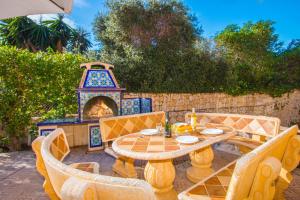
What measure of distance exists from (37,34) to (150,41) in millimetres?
10914

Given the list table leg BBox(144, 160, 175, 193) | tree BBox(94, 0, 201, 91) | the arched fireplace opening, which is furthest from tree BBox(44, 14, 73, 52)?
table leg BBox(144, 160, 175, 193)

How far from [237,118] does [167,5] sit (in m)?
5.75

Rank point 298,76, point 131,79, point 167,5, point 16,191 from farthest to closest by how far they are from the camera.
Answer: point 298,76 < point 167,5 < point 131,79 < point 16,191

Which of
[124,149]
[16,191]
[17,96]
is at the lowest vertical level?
[16,191]

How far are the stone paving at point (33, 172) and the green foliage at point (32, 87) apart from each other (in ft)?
3.25

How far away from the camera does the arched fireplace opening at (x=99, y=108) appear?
4.97 m

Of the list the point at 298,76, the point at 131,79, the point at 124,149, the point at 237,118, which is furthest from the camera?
the point at 298,76

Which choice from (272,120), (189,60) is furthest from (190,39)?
(272,120)

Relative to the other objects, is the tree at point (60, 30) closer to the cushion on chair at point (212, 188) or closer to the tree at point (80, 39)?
the tree at point (80, 39)

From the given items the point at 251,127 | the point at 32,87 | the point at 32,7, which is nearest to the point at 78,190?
the point at 32,7

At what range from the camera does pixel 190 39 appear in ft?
26.8

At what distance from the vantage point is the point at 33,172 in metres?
3.63

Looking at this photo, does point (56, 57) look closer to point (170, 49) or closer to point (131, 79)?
point (131, 79)

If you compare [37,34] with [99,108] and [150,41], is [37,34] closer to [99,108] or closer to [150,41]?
[150,41]
